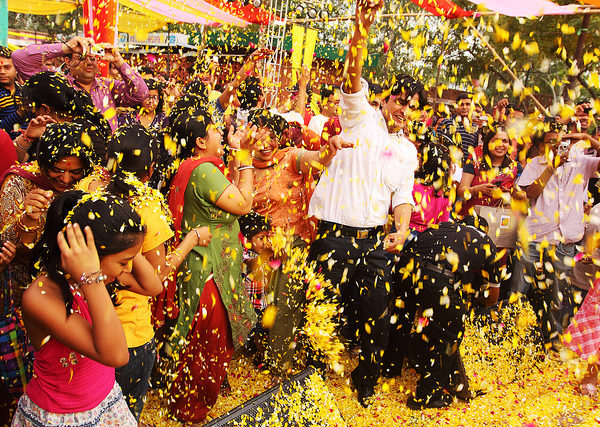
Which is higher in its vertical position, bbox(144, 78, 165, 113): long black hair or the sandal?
bbox(144, 78, 165, 113): long black hair

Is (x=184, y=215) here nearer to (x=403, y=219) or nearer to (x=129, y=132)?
(x=129, y=132)

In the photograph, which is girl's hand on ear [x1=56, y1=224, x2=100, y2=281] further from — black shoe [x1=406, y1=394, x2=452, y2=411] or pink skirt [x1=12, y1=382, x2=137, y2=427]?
black shoe [x1=406, y1=394, x2=452, y2=411]

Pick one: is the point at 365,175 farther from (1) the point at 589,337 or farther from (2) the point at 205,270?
(1) the point at 589,337

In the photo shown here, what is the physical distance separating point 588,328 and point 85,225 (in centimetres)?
424

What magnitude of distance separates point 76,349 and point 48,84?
1.88 metres

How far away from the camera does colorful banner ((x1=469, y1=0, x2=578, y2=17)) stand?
14.6 feet

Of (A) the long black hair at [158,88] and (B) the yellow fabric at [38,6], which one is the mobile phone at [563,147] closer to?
(A) the long black hair at [158,88]

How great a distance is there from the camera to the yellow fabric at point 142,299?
7.36ft

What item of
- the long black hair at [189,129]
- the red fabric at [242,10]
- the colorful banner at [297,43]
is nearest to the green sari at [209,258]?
the long black hair at [189,129]

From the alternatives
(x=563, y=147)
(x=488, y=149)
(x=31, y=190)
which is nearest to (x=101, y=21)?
(x=31, y=190)

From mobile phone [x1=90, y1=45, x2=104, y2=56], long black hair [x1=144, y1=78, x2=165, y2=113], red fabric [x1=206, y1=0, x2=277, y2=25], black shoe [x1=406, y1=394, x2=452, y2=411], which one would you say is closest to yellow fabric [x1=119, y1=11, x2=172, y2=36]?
red fabric [x1=206, y1=0, x2=277, y2=25]

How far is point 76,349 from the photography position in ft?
5.61

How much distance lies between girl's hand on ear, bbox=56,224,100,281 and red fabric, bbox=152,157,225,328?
3.61ft

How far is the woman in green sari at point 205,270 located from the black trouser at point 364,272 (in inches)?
27.3
